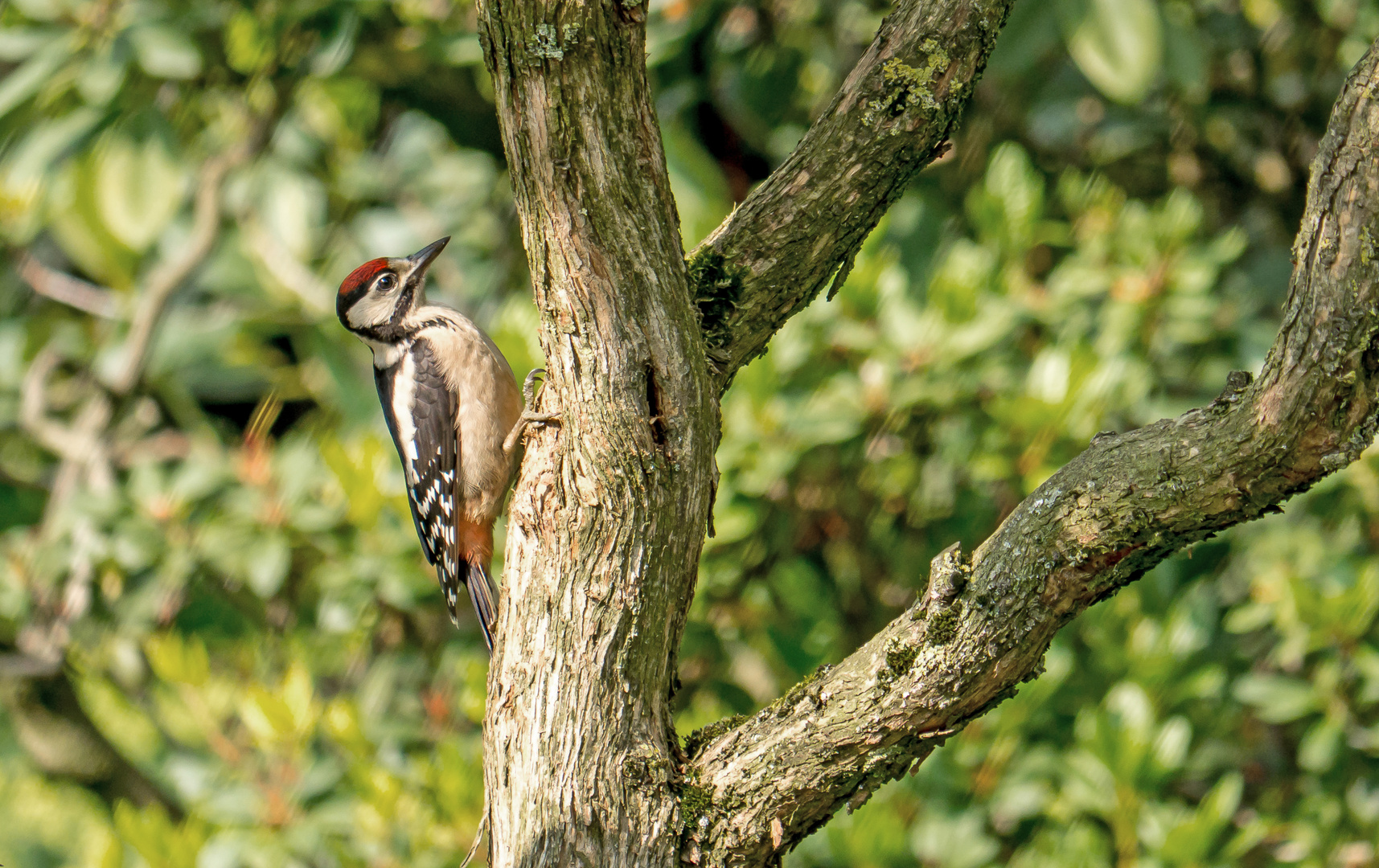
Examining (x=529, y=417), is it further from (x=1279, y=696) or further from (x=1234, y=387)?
(x=1279, y=696)

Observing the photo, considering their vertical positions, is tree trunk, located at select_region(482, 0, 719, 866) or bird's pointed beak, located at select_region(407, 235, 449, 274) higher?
bird's pointed beak, located at select_region(407, 235, 449, 274)

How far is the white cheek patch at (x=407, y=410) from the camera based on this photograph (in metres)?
3.51

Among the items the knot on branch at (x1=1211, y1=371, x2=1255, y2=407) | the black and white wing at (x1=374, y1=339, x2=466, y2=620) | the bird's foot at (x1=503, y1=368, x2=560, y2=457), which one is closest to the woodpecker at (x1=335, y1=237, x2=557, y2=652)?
the black and white wing at (x1=374, y1=339, x2=466, y2=620)

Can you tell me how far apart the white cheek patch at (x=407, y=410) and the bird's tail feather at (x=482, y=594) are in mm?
339

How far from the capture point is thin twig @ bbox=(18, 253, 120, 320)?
182 inches

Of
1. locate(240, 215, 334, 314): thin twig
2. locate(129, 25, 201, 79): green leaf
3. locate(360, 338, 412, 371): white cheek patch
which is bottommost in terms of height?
locate(360, 338, 412, 371): white cheek patch

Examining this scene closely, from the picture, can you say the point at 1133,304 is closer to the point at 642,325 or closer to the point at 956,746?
the point at 956,746

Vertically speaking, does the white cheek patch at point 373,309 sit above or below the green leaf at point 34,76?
below

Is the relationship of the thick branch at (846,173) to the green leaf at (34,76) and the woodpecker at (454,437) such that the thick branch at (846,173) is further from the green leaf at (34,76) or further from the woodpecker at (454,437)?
the green leaf at (34,76)

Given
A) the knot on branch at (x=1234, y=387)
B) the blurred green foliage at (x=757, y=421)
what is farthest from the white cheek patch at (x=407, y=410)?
the knot on branch at (x=1234, y=387)

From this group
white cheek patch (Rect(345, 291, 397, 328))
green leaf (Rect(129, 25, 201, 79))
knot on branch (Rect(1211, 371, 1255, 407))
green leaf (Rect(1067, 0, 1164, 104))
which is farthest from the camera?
white cheek patch (Rect(345, 291, 397, 328))

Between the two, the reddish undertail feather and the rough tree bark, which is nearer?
the rough tree bark

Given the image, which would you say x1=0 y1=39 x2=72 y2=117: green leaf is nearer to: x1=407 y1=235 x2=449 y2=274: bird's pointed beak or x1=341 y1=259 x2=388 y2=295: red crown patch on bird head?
x1=341 y1=259 x2=388 y2=295: red crown patch on bird head

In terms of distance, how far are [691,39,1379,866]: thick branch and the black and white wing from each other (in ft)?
5.67
